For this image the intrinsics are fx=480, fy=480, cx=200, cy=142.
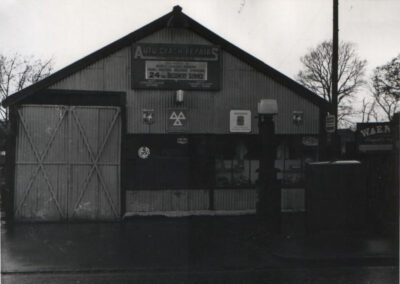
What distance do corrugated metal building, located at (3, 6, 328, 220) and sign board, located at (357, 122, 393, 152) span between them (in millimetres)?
2200

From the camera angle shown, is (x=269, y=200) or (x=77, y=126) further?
(x=77, y=126)

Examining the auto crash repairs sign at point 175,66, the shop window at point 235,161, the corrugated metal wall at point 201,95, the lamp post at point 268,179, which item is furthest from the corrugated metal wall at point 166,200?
the lamp post at point 268,179

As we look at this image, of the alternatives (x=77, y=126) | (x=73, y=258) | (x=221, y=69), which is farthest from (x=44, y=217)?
(x=221, y=69)

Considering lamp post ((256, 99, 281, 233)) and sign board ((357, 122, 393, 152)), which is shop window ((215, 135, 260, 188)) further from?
lamp post ((256, 99, 281, 233))

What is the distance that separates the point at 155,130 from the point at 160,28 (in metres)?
3.07

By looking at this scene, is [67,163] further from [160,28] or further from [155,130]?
[160,28]

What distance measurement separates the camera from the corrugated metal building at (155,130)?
1387 centimetres

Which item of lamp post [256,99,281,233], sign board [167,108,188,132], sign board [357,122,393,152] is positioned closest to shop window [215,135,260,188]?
sign board [167,108,188,132]

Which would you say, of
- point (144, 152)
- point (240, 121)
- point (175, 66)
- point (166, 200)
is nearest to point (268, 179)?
point (240, 121)

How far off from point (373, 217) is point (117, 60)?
834 centimetres

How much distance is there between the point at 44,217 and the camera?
13781mm

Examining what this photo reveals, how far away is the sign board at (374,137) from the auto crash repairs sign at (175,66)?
4482mm

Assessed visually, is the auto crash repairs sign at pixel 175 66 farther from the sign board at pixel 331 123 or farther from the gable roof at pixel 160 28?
the sign board at pixel 331 123

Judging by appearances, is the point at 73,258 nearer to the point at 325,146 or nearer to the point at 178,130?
the point at 178,130
